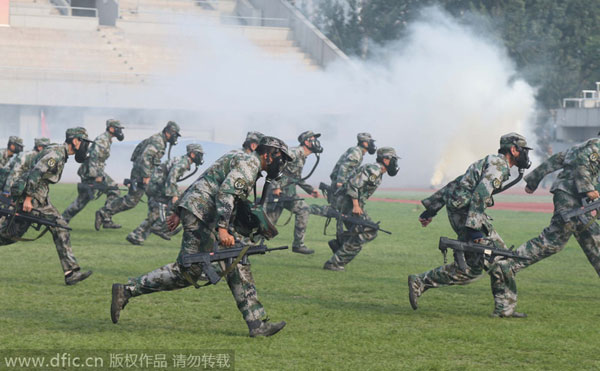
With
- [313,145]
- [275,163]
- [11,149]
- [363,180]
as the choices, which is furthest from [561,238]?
[11,149]

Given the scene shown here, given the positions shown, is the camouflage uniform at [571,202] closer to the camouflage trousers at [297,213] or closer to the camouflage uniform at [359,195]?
the camouflage uniform at [359,195]

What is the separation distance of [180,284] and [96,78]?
39.4 m

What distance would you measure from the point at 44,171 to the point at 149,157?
594 cm

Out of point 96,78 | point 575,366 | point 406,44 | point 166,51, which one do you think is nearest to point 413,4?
point 406,44

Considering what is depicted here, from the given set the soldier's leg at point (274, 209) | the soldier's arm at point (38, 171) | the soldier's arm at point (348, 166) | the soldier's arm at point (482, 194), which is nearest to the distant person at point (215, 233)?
the soldier's arm at point (482, 194)

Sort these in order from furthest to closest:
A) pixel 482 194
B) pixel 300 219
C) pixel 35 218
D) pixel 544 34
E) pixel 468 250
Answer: pixel 544 34 < pixel 300 219 < pixel 35 218 < pixel 468 250 < pixel 482 194

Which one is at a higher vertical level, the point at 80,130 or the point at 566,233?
the point at 80,130

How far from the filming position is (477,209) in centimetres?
873

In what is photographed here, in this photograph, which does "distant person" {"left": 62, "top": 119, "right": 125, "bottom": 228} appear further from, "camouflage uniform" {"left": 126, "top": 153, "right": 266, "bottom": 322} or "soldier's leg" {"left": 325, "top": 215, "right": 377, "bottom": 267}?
"camouflage uniform" {"left": 126, "top": 153, "right": 266, "bottom": 322}

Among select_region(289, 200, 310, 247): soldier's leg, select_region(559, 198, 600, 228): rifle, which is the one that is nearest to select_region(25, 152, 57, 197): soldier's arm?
select_region(289, 200, 310, 247): soldier's leg

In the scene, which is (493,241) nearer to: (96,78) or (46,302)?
(46,302)

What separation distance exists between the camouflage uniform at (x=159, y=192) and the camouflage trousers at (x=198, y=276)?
707cm

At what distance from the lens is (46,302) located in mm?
9406

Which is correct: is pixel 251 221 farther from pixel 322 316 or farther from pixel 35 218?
pixel 35 218
